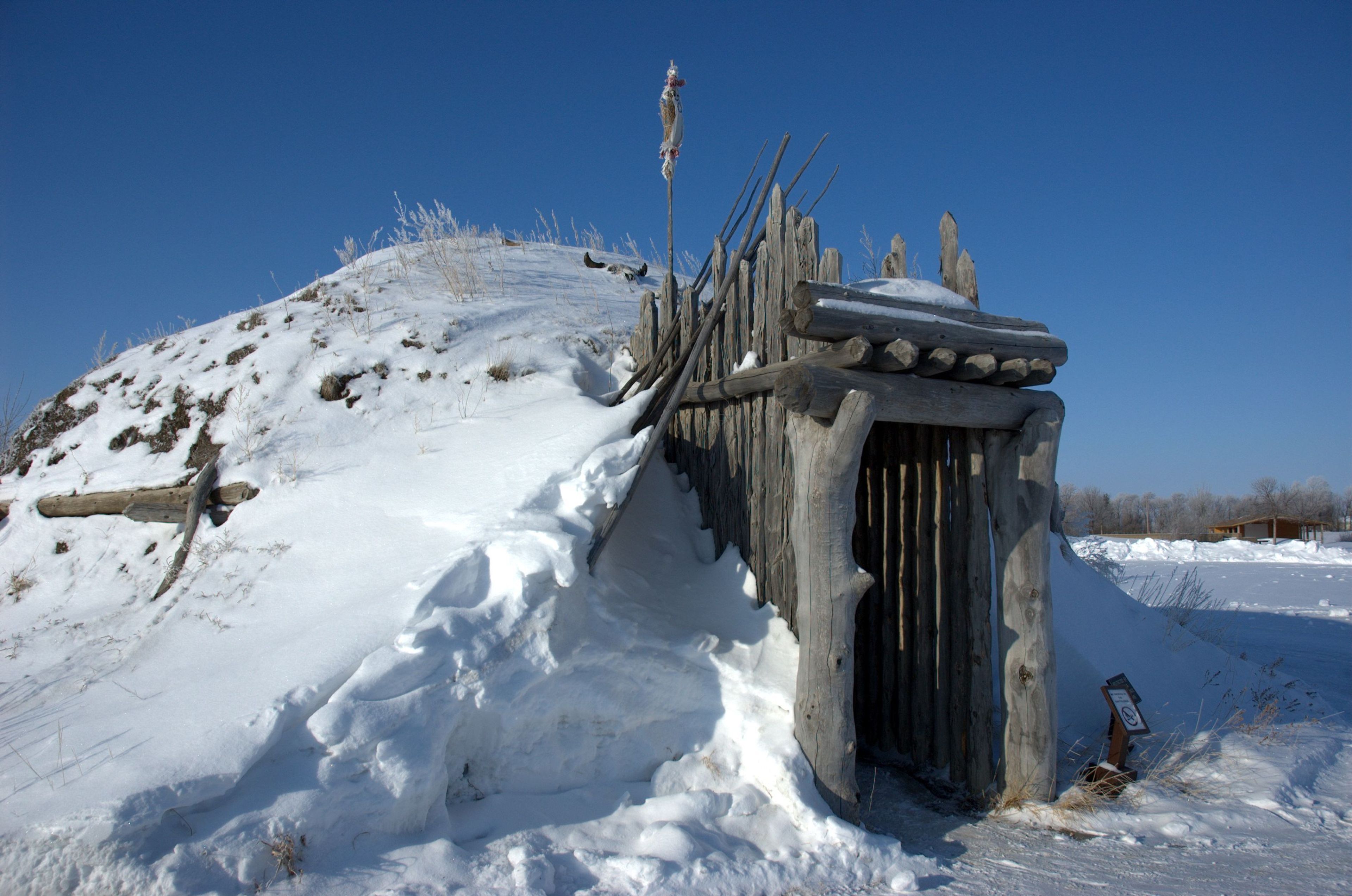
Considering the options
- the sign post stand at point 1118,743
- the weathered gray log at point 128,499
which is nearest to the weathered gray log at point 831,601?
the sign post stand at point 1118,743

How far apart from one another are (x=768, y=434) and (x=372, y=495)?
2500 mm

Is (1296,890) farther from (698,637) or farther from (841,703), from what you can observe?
(698,637)

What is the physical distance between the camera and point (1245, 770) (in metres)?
4.36

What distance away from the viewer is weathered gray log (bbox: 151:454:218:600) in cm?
Answer: 491

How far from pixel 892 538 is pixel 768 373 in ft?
4.23

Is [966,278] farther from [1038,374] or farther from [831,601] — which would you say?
[831,601]

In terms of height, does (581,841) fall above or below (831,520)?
below

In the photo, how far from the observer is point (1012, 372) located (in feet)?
13.5

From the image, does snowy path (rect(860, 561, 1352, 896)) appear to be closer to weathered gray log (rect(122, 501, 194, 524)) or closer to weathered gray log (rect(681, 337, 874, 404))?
weathered gray log (rect(681, 337, 874, 404))

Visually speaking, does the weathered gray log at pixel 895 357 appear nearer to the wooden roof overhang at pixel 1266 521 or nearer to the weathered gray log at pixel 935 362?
the weathered gray log at pixel 935 362

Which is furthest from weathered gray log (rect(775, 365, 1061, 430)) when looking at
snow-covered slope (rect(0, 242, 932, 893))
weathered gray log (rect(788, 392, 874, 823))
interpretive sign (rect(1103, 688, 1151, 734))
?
interpretive sign (rect(1103, 688, 1151, 734))

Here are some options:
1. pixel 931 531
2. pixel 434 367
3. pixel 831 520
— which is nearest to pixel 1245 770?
pixel 931 531

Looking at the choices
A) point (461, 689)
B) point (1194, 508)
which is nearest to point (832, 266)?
point (461, 689)

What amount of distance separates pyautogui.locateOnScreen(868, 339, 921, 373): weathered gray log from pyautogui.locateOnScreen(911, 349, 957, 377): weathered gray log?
0.11m
